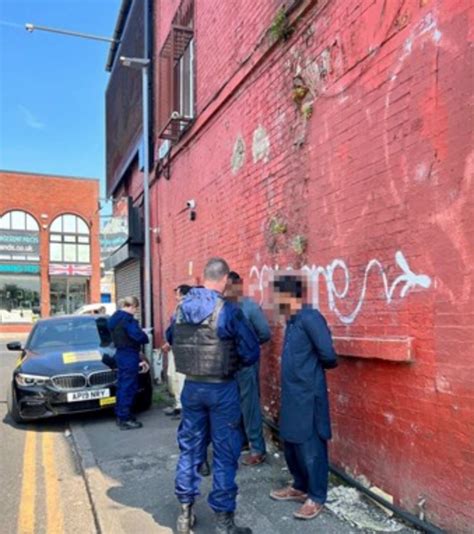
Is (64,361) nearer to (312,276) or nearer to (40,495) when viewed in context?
(40,495)

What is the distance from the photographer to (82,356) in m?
7.72

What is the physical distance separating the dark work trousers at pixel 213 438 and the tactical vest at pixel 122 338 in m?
3.25

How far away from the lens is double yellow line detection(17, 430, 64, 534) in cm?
420

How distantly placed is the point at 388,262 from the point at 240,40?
4.13 meters

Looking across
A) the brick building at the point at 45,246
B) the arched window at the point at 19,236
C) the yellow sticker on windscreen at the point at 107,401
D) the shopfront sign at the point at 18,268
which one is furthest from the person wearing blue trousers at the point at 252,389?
the arched window at the point at 19,236

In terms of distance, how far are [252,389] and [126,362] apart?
228 centimetres

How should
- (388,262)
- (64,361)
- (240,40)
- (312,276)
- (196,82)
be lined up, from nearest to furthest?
(388,262), (312,276), (240,40), (64,361), (196,82)

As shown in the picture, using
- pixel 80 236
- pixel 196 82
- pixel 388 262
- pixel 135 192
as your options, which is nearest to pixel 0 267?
pixel 80 236

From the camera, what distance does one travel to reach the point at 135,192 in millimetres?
13992

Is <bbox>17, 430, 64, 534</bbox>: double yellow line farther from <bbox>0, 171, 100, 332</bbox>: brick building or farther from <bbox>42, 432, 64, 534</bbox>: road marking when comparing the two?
<bbox>0, 171, 100, 332</bbox>: brick building

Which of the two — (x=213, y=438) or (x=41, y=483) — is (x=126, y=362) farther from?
(x=213, y=438)

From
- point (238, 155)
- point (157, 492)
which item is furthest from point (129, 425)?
point (238, 155)

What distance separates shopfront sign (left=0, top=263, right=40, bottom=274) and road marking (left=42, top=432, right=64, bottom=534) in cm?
2941

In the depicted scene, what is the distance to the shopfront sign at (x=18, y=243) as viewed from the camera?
33594mm
